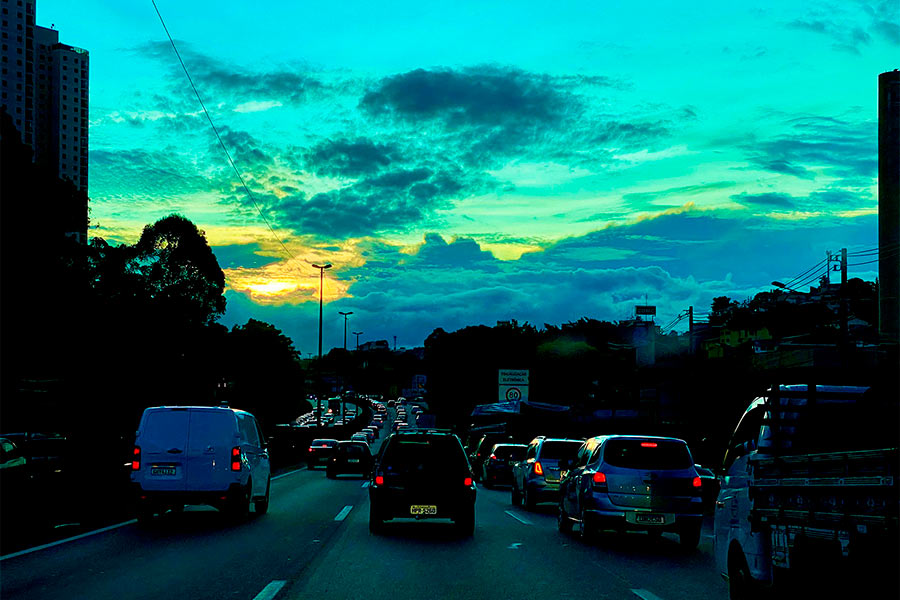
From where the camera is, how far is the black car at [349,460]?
131ft

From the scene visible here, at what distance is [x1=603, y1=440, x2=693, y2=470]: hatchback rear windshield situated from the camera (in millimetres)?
16219

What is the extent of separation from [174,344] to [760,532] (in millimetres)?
52357

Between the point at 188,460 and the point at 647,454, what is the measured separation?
833 cm

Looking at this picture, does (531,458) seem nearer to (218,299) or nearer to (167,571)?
(167,571)

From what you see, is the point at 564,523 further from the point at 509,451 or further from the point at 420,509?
the point at 509,451

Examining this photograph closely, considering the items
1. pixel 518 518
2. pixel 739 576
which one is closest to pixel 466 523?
pixel 518 518

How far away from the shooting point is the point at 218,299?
68875mm

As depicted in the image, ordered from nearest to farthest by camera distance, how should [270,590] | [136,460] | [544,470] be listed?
[270,590] < [136,460] < [544,470]

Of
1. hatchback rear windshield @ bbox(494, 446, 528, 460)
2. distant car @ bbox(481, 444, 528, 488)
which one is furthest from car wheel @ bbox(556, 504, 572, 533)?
distant car @ bbox(481, 444, 528, 488)

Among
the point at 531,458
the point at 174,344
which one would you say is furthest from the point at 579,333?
the point at 531,458

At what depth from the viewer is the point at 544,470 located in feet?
79.5

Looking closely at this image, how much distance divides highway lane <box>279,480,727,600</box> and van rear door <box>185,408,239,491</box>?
8.62ft

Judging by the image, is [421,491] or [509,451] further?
[509,451]

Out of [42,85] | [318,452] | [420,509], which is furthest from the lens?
[42,85]
